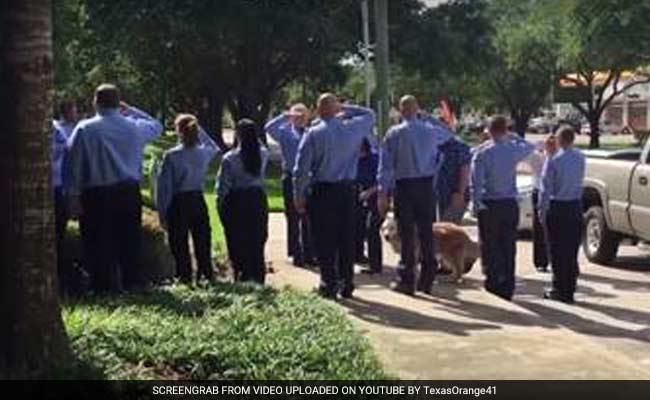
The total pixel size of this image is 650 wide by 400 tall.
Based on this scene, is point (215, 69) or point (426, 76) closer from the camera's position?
point (426, 76)

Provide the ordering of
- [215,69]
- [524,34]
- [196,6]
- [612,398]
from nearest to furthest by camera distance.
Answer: [612,398] < [196,6] < [215,69] < [524,34]

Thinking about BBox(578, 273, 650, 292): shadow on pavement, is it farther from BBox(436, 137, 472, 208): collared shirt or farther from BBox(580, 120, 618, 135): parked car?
BBox(580, 120, 618, 135): parked car

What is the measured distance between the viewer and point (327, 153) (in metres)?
10.0

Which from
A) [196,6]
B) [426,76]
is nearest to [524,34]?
[426,76]

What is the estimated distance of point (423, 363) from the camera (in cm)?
726

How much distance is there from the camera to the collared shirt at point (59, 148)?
983cm

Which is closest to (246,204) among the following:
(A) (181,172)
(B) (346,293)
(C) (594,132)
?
(A) (181,172)

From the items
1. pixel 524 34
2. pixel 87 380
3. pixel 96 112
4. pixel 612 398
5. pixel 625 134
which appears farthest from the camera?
pixel 625 134

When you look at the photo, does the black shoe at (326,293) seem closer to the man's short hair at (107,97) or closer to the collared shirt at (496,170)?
the collared shirt at (496,170)

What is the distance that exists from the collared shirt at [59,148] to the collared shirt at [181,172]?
88 cm

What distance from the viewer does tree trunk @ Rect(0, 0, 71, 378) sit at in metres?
5.83

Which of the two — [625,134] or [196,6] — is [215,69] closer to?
[196,6]

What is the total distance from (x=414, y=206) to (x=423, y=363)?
382 cm
